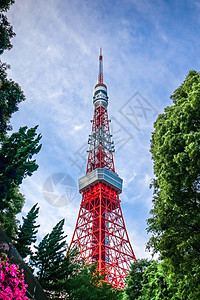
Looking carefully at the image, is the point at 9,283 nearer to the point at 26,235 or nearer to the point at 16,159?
the point at 16,159

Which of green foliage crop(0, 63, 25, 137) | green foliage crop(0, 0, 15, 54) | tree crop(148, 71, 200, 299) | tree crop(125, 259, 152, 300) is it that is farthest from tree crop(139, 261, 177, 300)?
green foliage crop(0, 0, 15, 54)

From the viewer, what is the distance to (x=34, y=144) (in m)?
10.5

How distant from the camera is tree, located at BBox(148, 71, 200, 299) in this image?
6930 mm

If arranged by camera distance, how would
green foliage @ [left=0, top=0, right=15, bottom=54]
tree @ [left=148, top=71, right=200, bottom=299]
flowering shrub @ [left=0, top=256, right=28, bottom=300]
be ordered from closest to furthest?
flowering shrub @ [left=0, top=256, right=28, bottom=300]
tree @ [left=148, top=71, right=200, bottom=299]
green foliage @ [left=0, top=0, right=15, bottom=54]

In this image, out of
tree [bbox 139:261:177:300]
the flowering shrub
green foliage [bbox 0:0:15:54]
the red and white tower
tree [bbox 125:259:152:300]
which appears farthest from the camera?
the red and white tower

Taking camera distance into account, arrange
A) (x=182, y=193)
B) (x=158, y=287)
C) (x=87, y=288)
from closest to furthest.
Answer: (x=182, y=193) < (x=87, y=288) < (x=158, y=287)

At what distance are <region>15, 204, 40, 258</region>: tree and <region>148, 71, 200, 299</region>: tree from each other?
811 cm

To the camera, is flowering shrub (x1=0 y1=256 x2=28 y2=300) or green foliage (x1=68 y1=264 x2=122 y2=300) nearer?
flowering shrub (x1=0 y1=256 x2=28 y2=300)

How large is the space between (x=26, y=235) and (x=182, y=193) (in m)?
9.51

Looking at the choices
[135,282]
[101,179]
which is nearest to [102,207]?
[101,179]

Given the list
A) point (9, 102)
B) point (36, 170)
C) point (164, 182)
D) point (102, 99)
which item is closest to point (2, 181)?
point (36, 170)

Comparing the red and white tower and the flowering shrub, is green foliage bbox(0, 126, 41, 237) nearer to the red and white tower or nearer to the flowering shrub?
the flowering shrub

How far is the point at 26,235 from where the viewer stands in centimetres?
1361

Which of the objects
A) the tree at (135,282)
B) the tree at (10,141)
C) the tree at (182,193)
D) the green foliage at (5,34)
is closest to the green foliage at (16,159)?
the tree at (10,141)
